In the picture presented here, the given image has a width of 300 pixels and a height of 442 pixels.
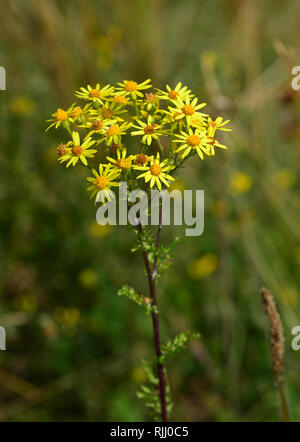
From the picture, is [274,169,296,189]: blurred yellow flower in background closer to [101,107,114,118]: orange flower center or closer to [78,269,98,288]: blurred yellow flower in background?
[78,269,98,288]: blurred yellow flower in background

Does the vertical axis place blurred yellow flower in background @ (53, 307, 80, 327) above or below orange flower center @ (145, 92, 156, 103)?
below

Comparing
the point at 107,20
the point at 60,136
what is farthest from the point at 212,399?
the point at 107,20

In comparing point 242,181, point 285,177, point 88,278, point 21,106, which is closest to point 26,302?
point 88,278

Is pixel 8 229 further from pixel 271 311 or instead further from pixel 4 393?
pixel 271 311

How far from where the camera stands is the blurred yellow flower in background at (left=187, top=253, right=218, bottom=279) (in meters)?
2.94

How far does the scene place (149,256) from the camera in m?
1.28

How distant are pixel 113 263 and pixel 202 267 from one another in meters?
0.65

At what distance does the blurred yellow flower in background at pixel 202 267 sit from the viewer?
9.65 ft

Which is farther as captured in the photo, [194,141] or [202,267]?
[202,267]

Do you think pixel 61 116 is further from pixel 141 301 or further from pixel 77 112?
pixel 141 301

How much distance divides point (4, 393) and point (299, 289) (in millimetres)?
1917

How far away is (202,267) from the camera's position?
2957 mm

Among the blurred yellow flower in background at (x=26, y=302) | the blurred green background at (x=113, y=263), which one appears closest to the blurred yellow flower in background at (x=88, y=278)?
the blurred green background at (x=113, y=263)

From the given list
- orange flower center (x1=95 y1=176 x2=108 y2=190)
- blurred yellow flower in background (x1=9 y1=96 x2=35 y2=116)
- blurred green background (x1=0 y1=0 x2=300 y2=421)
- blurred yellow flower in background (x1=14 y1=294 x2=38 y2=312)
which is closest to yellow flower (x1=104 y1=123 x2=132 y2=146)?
orange flower center (x1=95 y1=176 x2=108 y2=190)
